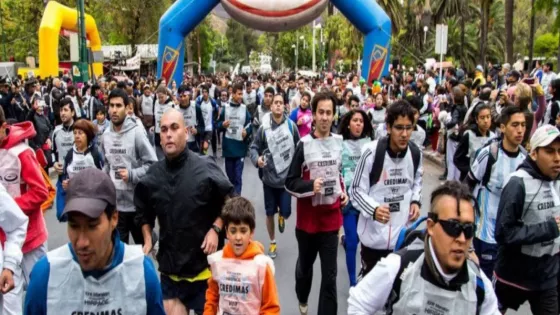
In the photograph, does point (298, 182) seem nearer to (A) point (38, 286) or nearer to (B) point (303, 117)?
(A) point (38, 286)

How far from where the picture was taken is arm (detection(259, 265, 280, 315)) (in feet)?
12.3

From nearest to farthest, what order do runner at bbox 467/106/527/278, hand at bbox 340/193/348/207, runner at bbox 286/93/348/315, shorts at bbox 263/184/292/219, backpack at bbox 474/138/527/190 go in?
runner at bbox 467/106/527/278, backpack at bbox 474/138/527/190, runner at bbox 286/93/348/315, hand at bbox 340/193/348/207, shorts at bbox 263/184/292/219

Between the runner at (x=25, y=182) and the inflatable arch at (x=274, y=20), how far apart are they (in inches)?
Answer: 512

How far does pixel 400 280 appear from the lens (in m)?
2.65

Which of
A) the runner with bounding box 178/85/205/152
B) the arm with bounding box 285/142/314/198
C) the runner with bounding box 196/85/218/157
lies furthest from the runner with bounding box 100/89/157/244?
the runner with bounding box 178/85/205/152

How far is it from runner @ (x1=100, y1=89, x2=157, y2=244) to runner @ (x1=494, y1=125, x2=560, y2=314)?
3.40m

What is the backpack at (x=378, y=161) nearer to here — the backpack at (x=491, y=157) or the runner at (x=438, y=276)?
the backpack at (x=491, y=157)

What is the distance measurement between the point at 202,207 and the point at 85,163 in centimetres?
275

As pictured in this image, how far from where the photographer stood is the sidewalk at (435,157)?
14367 mm

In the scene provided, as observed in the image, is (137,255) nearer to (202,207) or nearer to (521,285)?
(202,207)

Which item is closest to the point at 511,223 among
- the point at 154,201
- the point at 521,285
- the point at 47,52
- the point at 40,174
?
the point at 521,285

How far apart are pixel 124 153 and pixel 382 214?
2.89 meters

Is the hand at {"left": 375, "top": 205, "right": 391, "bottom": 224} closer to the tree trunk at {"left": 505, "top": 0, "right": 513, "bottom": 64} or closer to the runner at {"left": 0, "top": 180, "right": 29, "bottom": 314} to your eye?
the runner at {"left": 0, "top": 180, "right": 29, "bottom": 314}

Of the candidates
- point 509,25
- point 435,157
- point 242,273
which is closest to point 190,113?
point 435,157
